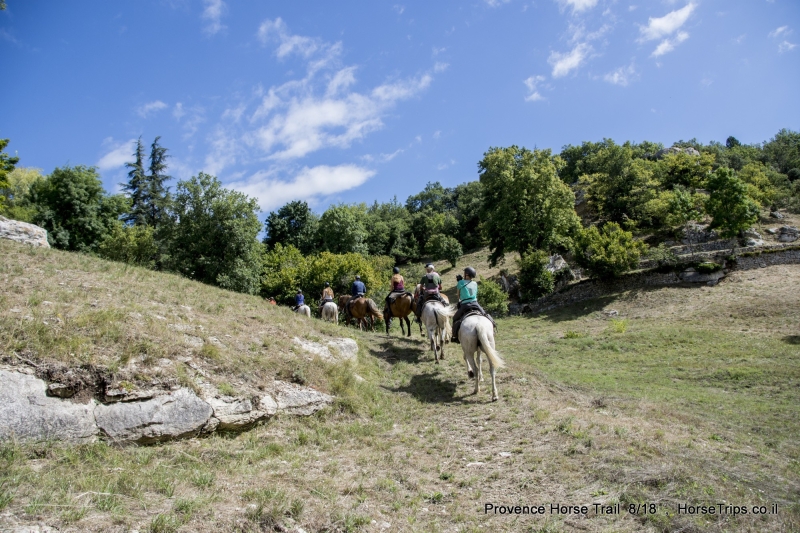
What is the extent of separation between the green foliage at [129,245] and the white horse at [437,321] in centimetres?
3939

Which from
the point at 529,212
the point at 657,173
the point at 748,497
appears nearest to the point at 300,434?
the point at 748,497

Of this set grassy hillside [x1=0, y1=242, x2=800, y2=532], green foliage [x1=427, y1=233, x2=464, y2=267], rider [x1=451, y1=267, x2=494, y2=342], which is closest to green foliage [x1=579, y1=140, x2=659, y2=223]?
green foliage [x1=427, y1=233, x2=464, y2=267]

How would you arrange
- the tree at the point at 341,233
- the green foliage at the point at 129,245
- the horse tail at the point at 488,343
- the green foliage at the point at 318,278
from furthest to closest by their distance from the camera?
1. the tree at the point at 341,233
2. the green foliage at the point at 129,245
3. the green foliage at the point at 318,278
4. the horse tail at the point at 488,343

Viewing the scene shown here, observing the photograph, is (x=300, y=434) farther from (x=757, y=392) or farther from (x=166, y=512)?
(x=757, y=392)

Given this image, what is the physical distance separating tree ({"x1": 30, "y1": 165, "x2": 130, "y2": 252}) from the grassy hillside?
3842 centimetres

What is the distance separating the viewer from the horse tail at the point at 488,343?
10750 mm

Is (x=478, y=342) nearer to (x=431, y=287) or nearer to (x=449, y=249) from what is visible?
(x=431, y=287)

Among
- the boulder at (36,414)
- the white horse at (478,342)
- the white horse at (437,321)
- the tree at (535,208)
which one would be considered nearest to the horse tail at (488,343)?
the white horse at (478,342)

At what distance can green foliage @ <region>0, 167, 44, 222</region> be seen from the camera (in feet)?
137

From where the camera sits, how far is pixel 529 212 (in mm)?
47031

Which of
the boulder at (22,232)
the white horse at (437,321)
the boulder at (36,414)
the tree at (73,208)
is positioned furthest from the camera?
the tree at (73,208)

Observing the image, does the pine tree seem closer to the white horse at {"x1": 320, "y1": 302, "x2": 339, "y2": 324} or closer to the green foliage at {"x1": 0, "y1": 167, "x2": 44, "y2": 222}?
the green foliage at {"x1": 0, "y1": 167, "x2": 44, "y2": 222}

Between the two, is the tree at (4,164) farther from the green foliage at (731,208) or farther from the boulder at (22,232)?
the green foliage at (731,208)

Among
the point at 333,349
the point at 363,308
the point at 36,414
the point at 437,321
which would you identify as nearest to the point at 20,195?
the point at 363,308
